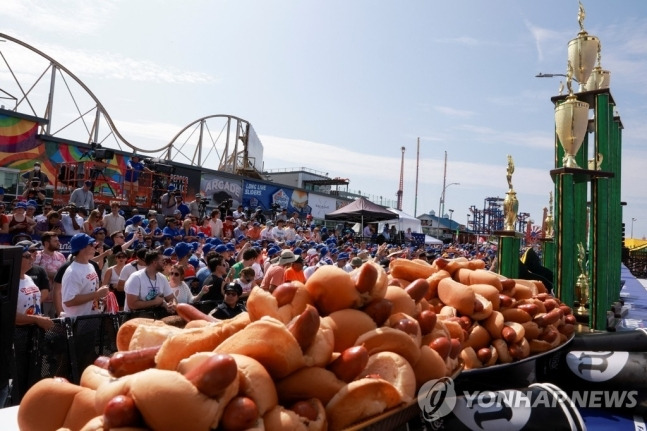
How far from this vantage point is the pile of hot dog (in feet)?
4.33

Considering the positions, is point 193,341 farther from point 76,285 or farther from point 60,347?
point 76,285

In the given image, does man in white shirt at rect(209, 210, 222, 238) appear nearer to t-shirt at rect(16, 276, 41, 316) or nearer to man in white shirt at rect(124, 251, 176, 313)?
man in white shirt at rect(124, 251, 176, 313)

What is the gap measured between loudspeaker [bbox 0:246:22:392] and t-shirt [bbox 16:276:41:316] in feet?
6.66

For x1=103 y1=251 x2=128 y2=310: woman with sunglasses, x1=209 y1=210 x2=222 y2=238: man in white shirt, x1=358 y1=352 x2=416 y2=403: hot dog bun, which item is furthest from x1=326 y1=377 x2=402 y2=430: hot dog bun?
x1=209 y1=210 x2=222 y2=238: man in white shirt

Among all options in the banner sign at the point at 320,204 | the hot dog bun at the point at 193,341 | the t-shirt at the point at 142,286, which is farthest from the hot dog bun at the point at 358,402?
the banner sign at the point at 320,204

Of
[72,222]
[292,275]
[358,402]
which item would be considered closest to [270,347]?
[358,402]

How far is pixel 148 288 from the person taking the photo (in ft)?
17.6

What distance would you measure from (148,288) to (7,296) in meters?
3.00

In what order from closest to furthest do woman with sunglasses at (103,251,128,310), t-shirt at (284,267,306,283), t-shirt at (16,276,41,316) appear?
t-shirt at (16,276,41,316) < woman with sunglasses at (103,251,128,310) < t-shirt at (284,267,306,283)

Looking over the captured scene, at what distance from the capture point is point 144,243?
8.59 meters

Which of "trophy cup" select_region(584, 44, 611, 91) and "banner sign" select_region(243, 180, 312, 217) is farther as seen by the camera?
"banner sign" select_region(243, 180, 312, 217)

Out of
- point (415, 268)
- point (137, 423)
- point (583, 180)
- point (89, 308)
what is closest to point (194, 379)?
point (137, 423)

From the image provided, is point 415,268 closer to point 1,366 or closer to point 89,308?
point 1,366

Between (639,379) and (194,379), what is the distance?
329 centimetres
